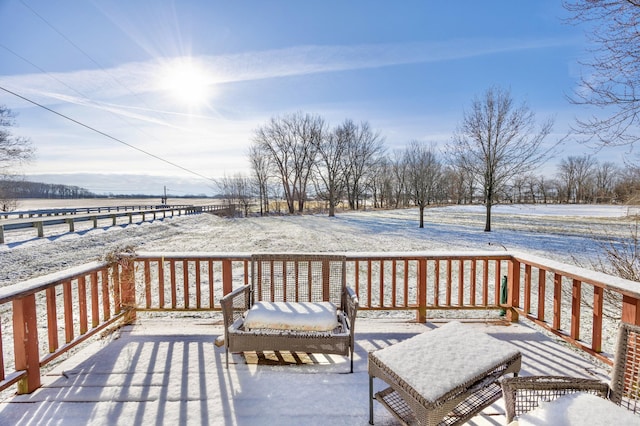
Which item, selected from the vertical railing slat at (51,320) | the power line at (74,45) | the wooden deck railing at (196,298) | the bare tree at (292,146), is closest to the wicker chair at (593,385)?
the wooden deck railing at (196,298)

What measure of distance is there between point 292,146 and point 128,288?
1041 inches

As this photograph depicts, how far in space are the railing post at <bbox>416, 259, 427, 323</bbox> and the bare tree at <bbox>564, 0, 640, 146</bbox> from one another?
267 centimetres

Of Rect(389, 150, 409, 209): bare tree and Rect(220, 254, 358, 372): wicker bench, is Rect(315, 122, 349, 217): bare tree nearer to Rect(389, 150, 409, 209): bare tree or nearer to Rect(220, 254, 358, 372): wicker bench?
Rect(389, 150, 409, 209): bare tree

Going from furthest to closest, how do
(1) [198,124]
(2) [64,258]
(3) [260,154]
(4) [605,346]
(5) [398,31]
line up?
(3) [260,154] → (1) [198,124] → (2) [64,258] → (5) [398,31] → (4) [605,346]

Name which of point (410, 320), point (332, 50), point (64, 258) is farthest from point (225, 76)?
point (410, 320)

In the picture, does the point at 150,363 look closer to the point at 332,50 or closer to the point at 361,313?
the point at 361,313

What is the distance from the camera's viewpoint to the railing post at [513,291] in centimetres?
329

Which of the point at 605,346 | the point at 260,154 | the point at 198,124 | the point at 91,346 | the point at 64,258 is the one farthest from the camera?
the point at 260,154

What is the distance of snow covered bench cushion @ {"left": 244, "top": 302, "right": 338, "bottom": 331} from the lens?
238cm

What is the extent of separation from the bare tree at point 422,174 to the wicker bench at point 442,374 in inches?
576

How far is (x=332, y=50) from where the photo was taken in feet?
26.3

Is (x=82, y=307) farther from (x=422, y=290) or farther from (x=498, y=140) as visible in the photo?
(x=498, y=140)

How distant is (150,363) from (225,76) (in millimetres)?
7617

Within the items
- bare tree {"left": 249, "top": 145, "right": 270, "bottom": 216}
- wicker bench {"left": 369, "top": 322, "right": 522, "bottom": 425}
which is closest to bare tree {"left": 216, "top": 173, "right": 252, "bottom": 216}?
bare tree {"left": 249, "top": 145, "right": 270, "bottom": 216}
